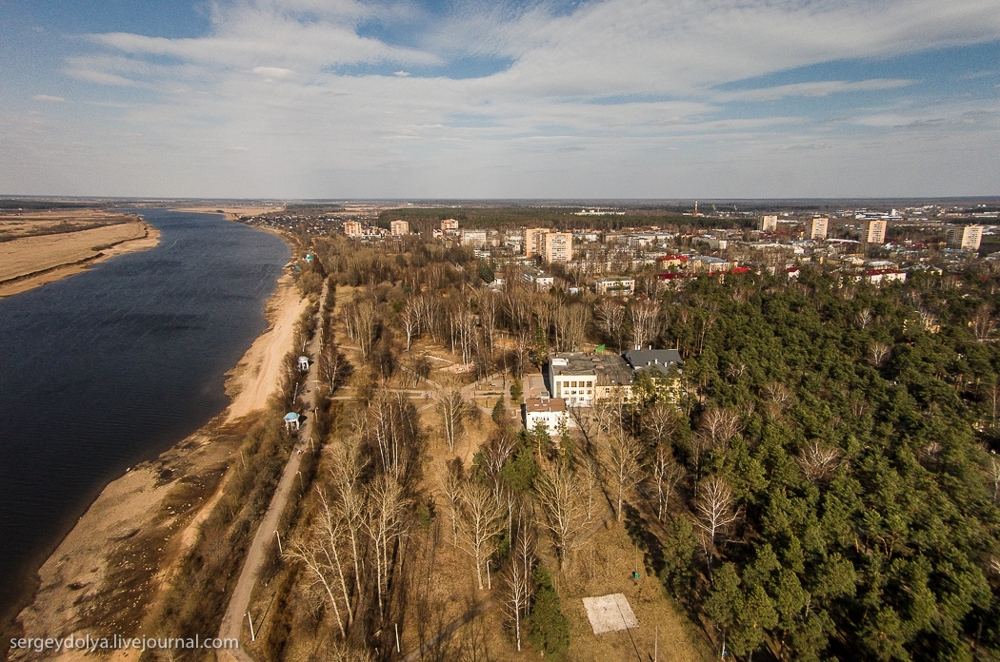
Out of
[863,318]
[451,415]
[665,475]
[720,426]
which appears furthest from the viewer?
[863,318]

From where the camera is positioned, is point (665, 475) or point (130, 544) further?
point (665, 475)

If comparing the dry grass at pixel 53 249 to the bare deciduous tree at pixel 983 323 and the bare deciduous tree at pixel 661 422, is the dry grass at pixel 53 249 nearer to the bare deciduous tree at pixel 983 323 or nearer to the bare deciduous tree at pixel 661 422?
the bare deciduous tree at pixel 661 422

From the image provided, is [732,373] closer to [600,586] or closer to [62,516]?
[600,586]

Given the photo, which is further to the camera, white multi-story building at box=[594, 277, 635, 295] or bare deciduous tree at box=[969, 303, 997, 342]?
white multi-story building at box=[594, 277, 635, 295]

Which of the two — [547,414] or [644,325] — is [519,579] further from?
[644,325]

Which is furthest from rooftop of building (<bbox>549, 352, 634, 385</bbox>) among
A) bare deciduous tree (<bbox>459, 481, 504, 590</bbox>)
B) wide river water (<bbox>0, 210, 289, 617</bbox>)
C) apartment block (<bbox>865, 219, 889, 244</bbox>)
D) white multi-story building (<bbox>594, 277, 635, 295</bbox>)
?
apartment block (<bbox>865, 219, 889, 244</bbox>)

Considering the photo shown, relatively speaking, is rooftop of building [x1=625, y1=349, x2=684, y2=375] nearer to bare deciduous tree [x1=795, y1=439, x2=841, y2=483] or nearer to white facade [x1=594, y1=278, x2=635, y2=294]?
bare deciduous tree [x1=795, y1=439, x2=841, y2=483]

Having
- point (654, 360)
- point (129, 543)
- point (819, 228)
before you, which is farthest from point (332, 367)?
point (819, 228)
